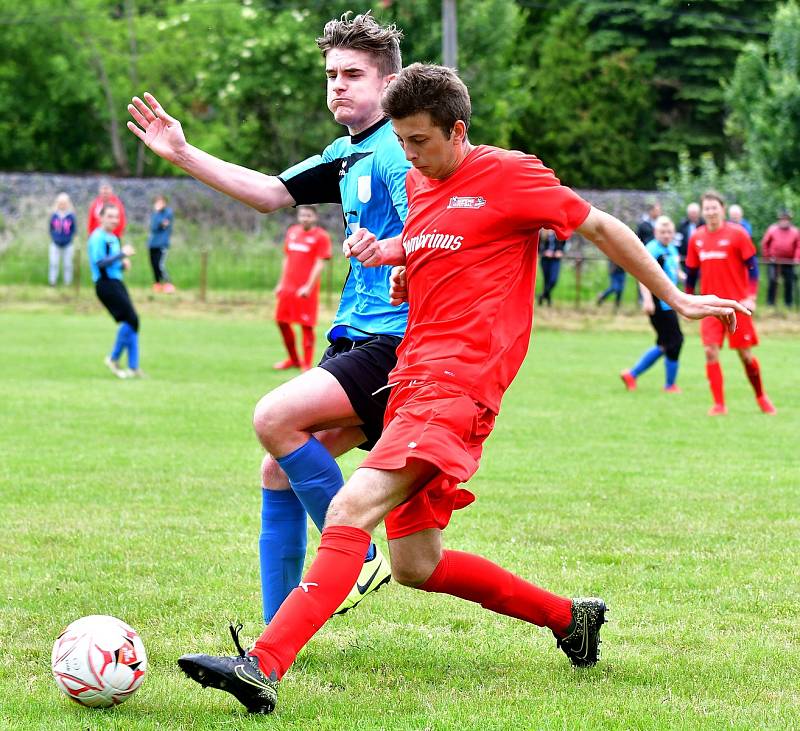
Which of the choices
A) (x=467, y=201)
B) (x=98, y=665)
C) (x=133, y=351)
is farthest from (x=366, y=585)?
(x=133, y=351)

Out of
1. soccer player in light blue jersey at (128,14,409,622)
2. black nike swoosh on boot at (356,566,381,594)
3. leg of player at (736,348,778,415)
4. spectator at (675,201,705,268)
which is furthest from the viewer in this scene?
spectator at (675,201,705,268)

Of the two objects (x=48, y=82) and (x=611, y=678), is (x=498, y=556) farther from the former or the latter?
(x=48, y=82)

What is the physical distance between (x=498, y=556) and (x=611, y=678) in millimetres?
1927

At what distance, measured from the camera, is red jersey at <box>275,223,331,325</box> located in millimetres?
15828

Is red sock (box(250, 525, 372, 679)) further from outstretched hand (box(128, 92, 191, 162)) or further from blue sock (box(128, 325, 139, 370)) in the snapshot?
blue sock (box(128, 325, 139, 370))

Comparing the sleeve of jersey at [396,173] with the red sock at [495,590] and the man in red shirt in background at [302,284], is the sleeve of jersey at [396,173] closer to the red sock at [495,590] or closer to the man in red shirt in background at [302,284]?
the red sock at [495,590]

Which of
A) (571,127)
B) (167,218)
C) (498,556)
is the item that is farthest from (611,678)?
(571,127)

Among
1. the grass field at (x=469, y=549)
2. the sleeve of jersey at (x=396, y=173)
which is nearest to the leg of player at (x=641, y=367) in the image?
the grass field at (x=469, y=549)

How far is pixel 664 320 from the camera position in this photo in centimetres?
1439

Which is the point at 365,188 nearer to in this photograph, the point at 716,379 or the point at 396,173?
the point at 396,173

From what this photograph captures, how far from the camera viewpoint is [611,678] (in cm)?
440

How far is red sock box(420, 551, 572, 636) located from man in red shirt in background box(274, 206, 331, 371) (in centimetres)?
1141

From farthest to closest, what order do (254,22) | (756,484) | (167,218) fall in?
1. (254,22)
2. (167,218)
3. (756,484)

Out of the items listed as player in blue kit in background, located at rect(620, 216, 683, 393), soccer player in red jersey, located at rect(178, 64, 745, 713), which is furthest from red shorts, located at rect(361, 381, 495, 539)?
player in blue kit in background, located at rect(620, 216, 683, 393)
